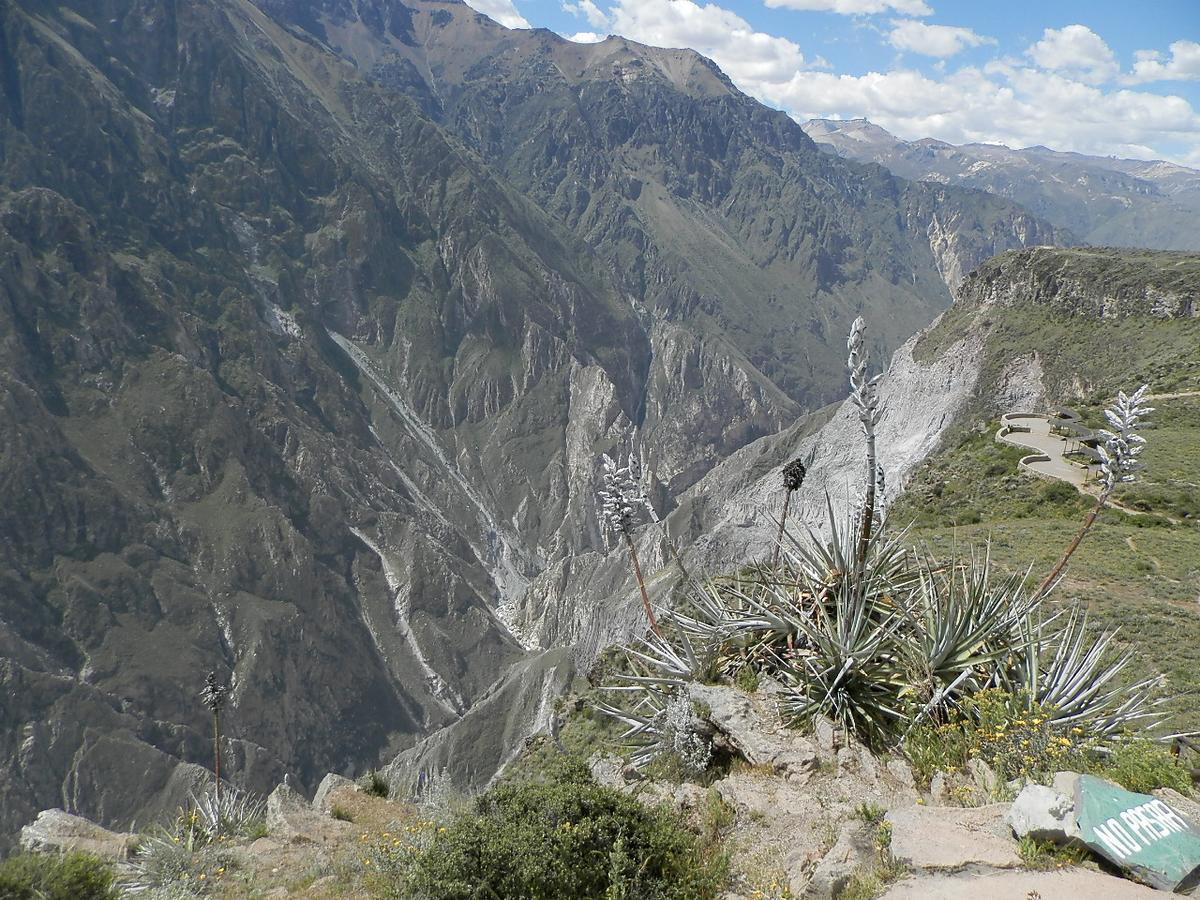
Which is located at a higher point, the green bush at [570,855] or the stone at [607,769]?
the green bush at [570,855]

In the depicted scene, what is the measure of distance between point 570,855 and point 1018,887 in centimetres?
345

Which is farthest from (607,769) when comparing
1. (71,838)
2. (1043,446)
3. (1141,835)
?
(1043,446)

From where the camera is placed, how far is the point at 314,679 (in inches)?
4031

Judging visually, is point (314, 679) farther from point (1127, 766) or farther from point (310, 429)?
point (1127, 766)

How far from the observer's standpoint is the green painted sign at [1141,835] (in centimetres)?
477

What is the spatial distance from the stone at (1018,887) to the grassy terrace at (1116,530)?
3.65m

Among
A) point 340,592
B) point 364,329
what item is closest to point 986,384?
point 340,592

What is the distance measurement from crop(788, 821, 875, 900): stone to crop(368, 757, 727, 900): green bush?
4.08 feet

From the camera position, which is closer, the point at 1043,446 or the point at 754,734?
the point at 754,734

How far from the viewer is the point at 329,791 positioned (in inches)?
516

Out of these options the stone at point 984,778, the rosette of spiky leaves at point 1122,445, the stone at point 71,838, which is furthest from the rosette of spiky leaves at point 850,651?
the stone at point 71,838

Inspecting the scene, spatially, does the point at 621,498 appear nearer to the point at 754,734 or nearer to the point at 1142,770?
the point at 754,734

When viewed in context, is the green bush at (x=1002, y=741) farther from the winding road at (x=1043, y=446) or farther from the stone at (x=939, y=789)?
the winding road at (x=1043, y=446)

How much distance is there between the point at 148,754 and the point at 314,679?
984 inches
